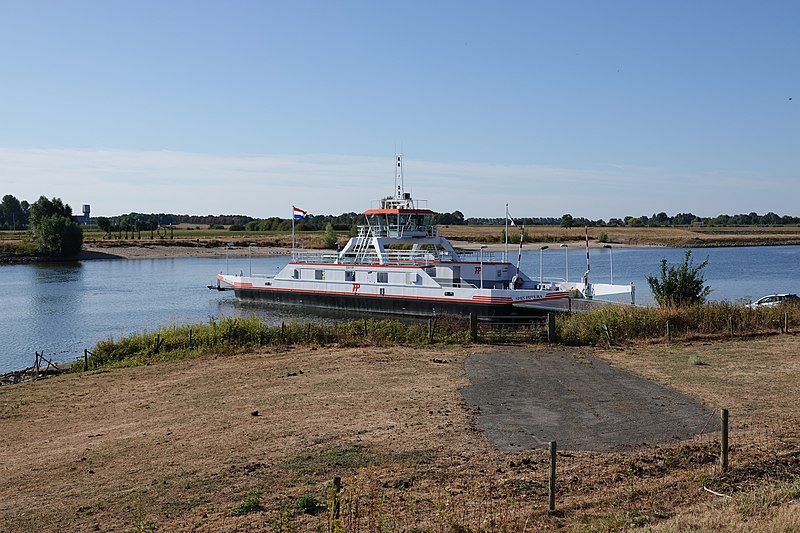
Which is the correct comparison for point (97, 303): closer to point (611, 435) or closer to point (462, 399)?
point (462, 399)

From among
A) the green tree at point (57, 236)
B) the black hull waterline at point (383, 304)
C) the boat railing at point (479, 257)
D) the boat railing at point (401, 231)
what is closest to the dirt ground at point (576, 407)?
the black hull waterline at point (383, 304)

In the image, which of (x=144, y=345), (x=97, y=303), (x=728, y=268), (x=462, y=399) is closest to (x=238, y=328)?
(x=144, y=345)

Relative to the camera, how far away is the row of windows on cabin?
45822mm

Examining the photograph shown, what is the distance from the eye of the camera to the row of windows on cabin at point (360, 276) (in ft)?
150

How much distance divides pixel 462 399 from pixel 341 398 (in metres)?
2.88

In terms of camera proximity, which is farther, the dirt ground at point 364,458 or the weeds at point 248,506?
the weeds at point 248,506

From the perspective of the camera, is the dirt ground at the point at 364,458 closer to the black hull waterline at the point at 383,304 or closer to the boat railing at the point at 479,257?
the black hull waterline at the point at 383,304

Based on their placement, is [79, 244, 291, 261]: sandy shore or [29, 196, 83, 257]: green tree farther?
[79, 244, 291, 261]: sandy shore

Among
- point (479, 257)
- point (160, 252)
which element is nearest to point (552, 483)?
point (479, 257)

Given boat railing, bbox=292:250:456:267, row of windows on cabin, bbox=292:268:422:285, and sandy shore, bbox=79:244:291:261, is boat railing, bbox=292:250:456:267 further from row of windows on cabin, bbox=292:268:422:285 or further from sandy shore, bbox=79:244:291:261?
sandy shore, bbox=79:244:291:261

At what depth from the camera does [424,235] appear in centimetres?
4925

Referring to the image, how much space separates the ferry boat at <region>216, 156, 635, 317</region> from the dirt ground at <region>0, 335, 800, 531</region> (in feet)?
63.5

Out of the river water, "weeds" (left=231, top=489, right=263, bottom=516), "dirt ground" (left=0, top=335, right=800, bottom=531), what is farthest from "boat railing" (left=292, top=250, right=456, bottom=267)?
"weeds" (left=231, top=489, right=263, bottom=516)

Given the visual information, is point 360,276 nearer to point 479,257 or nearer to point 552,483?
point 479,257
